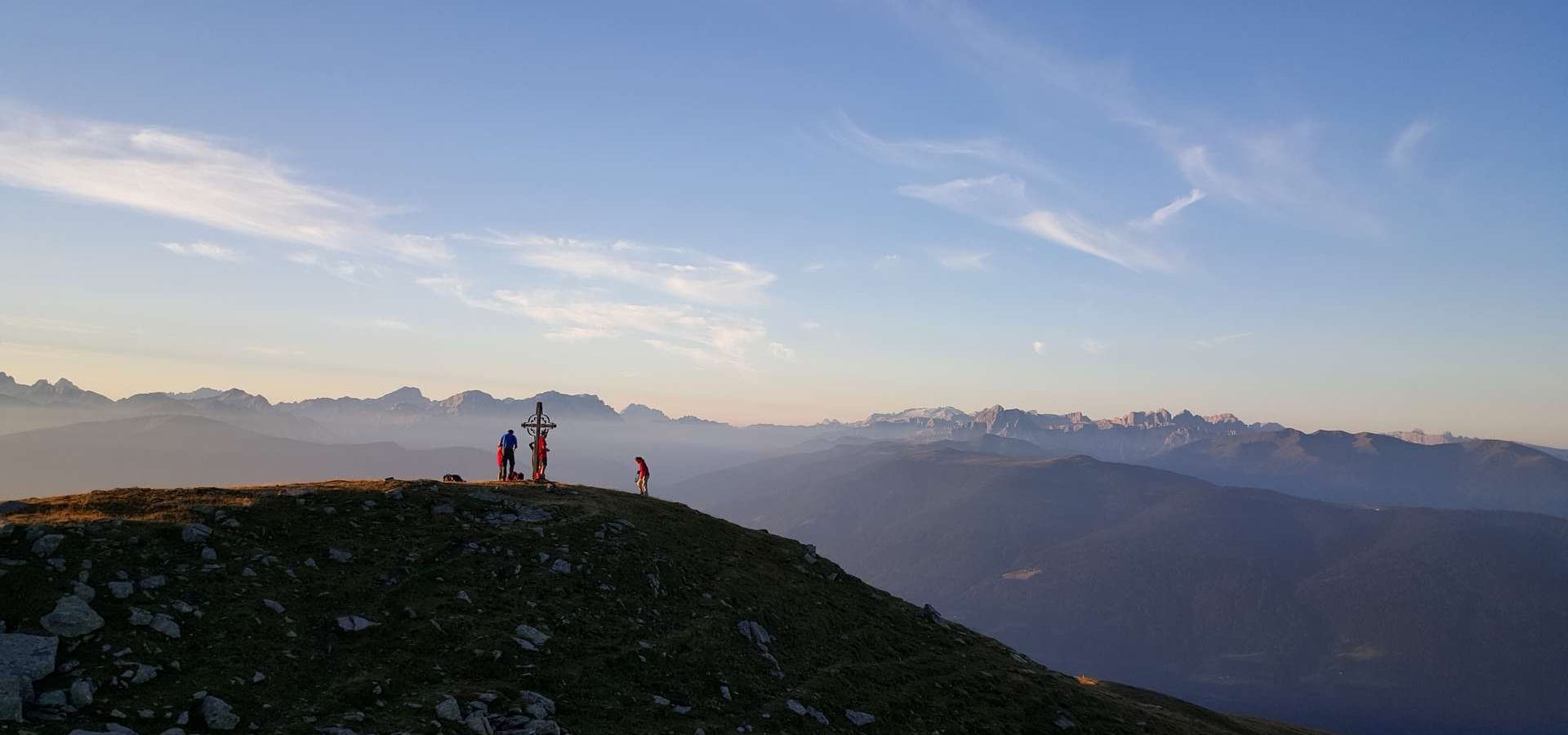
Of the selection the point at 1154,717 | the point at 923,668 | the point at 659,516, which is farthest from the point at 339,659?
the point at 1154,717

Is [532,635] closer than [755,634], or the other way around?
[532,635]

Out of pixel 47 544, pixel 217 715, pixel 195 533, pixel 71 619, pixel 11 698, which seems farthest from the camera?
pixel 195 533

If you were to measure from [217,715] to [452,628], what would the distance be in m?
8.60

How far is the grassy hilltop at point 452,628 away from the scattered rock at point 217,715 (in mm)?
71

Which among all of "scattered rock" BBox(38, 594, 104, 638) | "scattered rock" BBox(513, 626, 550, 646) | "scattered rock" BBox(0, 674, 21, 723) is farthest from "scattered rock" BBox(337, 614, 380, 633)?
"scattered rock" BBox(0, 674, 21, 723)

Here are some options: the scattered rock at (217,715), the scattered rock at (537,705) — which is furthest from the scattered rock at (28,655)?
the scattered rock at (537,705)

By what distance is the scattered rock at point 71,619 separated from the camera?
74.0 ft

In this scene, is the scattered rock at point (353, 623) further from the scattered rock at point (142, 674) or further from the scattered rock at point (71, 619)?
the scattered rock at point (71, 619)

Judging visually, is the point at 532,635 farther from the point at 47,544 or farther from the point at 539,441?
the point at 539,441

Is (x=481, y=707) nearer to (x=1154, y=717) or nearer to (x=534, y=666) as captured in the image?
(x=534, y=666)

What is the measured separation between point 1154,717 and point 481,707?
141 ft

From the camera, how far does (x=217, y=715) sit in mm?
21281

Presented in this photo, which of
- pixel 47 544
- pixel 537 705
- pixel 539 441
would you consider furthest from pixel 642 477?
pixel 47 544

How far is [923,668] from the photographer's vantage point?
41188mm
